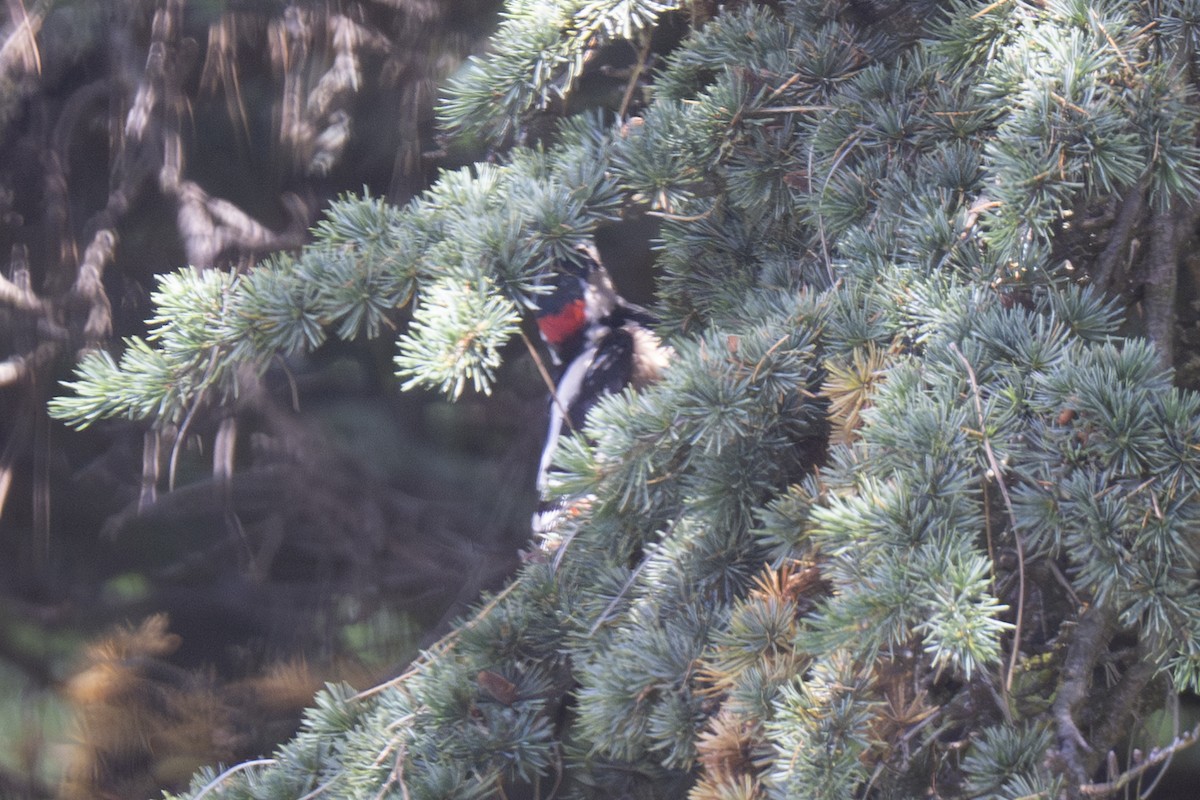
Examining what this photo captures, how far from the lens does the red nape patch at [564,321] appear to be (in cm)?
167

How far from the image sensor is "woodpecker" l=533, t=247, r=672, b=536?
161 cm

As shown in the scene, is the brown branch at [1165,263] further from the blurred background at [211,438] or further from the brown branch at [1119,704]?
the blurred background at [211,438]

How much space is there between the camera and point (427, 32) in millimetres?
1805

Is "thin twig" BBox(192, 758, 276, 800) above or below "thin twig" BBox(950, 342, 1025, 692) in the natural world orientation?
below

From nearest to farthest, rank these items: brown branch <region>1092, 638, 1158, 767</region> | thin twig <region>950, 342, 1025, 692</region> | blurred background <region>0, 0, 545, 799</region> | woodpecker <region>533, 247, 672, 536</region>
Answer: thin twig <region>950, 342, 1025, 692</region>
brown branch <region>1092, 638, 1158, 767</region>
woodpecker <region>533, 247, 672, 536</region>
blurred background <region>0, 0, 545, 799</region>

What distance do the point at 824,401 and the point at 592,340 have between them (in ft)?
2.83

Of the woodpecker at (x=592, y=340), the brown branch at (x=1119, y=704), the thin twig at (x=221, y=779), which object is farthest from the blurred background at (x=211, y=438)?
the brown branch at (x=1119, y=704)

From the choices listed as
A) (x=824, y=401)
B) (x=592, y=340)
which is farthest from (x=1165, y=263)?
(x=592, y=340)

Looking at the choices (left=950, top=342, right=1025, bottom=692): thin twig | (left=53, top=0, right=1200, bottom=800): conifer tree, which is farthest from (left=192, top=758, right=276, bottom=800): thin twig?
(left=950, top=342, right=1025, bottom=692): thin twig

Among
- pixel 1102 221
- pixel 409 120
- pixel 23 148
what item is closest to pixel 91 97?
pixel 23 148

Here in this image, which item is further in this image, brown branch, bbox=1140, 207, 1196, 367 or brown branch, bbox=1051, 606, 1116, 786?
brown branch, bbox=1140, 207, 1196, 367

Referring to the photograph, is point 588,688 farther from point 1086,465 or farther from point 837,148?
point 837,148

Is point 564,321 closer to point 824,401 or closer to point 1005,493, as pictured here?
point 824,401

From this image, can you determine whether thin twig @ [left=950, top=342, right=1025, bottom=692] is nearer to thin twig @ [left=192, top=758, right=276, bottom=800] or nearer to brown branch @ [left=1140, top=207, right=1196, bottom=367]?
brown branch @ [left=1140, top=207, right=1196, bottom=367]
